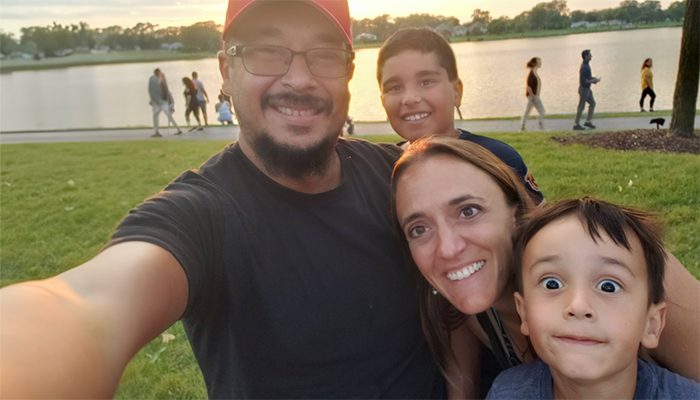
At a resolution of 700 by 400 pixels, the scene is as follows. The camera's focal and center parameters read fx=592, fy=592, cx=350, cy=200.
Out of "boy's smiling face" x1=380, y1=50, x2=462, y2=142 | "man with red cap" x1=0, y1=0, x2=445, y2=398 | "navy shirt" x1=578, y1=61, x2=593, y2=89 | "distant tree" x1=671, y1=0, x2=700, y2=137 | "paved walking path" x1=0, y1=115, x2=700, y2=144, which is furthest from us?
"navy shirt" x1=578, y1=61, x2=593, y2=89

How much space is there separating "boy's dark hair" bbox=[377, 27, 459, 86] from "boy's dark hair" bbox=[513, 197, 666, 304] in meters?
1.95

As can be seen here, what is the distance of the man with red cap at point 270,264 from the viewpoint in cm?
127

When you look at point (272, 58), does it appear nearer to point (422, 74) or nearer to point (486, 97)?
point (422, 74)

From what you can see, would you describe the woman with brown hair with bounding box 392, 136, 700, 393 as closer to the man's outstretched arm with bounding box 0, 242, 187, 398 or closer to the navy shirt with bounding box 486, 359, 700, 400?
the navy shirt with bounding box 486, 359, 700, 400

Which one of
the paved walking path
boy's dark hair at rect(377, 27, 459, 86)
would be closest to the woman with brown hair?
boy's dark hair at rect(377, 27, 459, 86)

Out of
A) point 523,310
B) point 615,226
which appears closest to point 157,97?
point 523,310

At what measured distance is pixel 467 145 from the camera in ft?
6.79

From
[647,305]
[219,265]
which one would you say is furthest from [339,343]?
[647,305]

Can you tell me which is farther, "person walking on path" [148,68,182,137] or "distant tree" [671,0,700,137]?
"person walking on path" [148,68,182,137]

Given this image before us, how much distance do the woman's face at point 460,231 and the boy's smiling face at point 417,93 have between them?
1.54 m

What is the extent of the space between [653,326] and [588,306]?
0.26 meters

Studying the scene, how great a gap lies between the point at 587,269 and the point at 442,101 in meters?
2.12

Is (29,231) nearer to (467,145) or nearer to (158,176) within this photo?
(158,176)

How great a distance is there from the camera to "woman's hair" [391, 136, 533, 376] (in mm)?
2006
